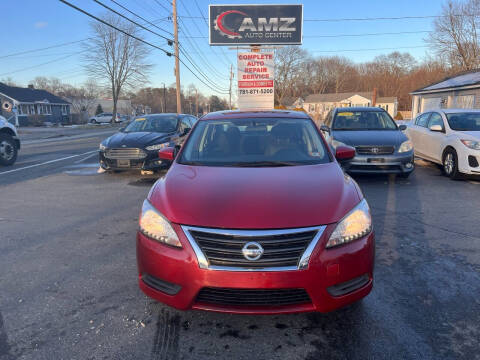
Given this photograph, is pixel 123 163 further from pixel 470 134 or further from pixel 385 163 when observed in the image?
pixel 470 134

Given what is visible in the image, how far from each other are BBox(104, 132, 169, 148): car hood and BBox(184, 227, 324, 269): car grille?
6364 millimetres

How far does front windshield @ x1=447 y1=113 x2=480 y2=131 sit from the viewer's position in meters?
7.84

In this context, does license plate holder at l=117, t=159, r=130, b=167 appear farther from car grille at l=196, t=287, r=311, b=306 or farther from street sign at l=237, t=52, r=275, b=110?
street sign at l=237, t=52, r=275, b=110

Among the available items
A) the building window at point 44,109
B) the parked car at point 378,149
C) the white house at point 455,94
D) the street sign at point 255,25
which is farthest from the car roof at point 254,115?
the building window at point 44,109

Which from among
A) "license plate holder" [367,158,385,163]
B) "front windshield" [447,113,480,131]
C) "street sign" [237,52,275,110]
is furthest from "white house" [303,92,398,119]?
"license plate holder" [367,158,385,163]

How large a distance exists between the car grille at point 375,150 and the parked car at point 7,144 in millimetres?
9854

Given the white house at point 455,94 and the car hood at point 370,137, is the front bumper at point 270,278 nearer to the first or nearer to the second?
the car hood at point 370,137

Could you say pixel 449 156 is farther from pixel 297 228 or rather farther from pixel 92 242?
pixel 92 242

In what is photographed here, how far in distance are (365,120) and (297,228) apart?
741cm

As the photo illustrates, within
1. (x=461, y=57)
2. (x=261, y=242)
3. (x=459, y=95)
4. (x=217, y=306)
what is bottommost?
(x=217, y=306)

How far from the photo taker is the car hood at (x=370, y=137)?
726 centimetres

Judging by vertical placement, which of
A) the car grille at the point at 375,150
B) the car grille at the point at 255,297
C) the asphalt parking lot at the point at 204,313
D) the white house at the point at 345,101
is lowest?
the asphalt parking lot at the point at 204,313

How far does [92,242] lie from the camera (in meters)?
4.19

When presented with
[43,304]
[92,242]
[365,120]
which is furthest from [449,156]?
[43,304]
